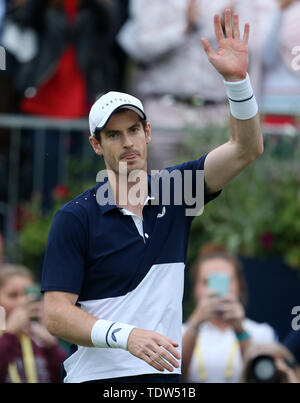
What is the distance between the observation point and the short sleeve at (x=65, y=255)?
388 cm

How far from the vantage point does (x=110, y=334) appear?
3.67 meters

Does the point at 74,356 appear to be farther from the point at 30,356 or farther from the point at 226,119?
the point at 226,119

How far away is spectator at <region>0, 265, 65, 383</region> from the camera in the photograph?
5727 mm

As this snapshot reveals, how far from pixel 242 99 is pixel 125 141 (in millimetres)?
576

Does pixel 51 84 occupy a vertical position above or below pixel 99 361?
above

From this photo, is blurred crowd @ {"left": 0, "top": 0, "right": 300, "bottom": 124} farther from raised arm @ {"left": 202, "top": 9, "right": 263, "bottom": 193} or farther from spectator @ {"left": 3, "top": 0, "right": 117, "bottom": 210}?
raised arm @ {"left": 202, "top": 9, "right": 263, "bottom": 193}

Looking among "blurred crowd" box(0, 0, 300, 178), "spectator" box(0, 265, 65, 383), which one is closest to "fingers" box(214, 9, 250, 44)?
"spectator" box(0, 265, 65, 383)

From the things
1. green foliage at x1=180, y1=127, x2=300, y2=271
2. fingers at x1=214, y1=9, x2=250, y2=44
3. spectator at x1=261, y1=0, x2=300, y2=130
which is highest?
spectator at x1=261, y1=0, x2=300, y2=130

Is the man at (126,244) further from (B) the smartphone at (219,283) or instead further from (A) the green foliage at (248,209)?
(A) the green foliage at (248,209)

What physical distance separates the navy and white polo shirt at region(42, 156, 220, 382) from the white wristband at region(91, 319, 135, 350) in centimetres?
25

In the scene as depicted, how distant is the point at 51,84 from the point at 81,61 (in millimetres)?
413

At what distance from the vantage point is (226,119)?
7734mm
